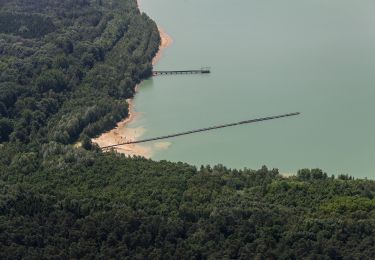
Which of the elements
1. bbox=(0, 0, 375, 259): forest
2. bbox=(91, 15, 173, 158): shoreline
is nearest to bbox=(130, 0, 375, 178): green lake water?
bbox=(91, 15, 173, 158): shoreline

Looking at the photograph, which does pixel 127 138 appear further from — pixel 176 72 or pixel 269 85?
pixel 176 72

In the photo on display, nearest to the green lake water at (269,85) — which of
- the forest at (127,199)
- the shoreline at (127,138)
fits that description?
the shoreline at (127,138)

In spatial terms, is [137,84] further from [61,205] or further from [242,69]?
[61,205]

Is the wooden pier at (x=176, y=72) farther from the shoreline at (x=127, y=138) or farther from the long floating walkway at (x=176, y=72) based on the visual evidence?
the shoreline at (x=127, y=138)

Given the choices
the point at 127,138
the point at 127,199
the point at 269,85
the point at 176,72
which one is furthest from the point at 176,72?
the point at 127,199

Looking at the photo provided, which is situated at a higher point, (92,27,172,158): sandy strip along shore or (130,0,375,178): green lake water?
(130,0,375,178): green lake water

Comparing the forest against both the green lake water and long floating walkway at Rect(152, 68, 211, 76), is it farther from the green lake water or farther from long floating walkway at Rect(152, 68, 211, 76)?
long floating walkway at Rect(152, 68, 211, 76)

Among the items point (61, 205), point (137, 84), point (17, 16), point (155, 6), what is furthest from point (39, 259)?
point (155, 6)
